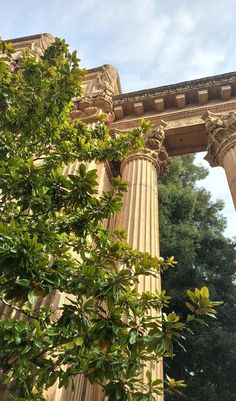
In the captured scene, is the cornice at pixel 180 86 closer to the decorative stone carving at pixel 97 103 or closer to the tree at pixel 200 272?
the decorative stone carving at pixel 97 103

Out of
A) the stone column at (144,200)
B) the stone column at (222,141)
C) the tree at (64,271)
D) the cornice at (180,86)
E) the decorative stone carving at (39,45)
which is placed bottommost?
the tree at (64,271)

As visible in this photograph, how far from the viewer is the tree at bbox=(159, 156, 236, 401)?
13750mm

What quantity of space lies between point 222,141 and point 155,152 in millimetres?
2060

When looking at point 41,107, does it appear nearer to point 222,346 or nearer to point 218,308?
point 222,346

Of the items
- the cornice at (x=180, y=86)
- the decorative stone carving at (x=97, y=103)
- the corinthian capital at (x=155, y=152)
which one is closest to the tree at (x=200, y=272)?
the corinthian capital at (x=155, y=152)

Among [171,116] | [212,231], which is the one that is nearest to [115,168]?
[171,116]

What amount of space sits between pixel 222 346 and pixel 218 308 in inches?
89.2

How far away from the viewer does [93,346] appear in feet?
9.77

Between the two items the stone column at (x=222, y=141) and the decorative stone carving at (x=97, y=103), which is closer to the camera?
the stone column at (x=222, y=141)

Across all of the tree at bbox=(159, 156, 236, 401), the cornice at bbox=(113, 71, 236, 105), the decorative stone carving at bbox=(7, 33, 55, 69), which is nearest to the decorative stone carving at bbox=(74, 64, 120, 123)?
the cornice at bbox=(113, 71, 236, 105)

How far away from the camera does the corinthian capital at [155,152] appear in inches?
408

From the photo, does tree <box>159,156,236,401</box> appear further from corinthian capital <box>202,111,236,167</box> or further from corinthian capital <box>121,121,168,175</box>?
corinthian capital <box>202,111,236,167</box>

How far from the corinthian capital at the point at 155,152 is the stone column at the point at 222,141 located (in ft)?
4.72

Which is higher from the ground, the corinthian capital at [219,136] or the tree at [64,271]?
the corinthian capital at [219,136]
